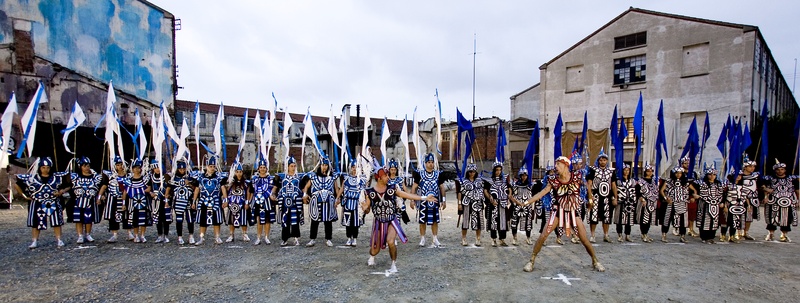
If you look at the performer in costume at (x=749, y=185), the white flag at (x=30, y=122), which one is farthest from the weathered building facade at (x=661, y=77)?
the white flag at (x=30, y=122)

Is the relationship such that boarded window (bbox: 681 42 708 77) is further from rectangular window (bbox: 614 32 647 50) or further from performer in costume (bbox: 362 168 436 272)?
performer in costume (bbox: 362 168 436 272)

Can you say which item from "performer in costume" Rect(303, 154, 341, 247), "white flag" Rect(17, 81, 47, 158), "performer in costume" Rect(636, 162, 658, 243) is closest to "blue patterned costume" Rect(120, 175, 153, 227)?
"white flag" Rect(17, 81, 47, 158)

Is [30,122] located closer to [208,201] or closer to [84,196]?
[84,196]

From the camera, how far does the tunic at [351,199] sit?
7.78 m

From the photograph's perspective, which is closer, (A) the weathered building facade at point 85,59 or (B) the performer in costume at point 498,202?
(B) the performer in costume at point 498,202

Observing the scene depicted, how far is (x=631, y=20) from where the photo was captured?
2242 centimetres

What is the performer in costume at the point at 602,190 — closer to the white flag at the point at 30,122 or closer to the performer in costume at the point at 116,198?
the performer in costume at the point at 116,198

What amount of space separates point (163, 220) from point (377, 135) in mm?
29377

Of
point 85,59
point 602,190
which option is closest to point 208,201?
point 602,190

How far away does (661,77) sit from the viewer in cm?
2133

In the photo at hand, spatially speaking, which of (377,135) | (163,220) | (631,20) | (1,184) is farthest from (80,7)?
(631,20)

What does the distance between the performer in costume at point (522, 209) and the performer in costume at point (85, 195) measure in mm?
8188

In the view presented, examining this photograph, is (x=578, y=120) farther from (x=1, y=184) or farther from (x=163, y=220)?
(x=1, y=184)

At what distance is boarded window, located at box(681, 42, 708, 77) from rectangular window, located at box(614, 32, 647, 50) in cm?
203
